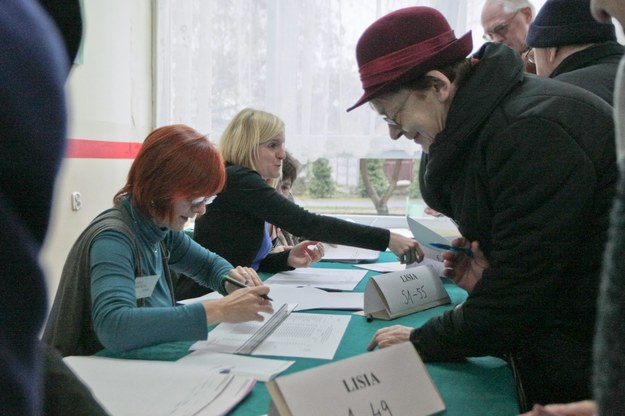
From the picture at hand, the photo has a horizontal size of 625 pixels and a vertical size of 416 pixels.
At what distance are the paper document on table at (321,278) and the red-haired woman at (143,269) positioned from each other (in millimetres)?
525

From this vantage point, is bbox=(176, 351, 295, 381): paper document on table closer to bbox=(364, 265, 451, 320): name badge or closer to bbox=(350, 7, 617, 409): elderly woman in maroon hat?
bbox=(350, 7, 617, 409): elderly woman in maroon hat

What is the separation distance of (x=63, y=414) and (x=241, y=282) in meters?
1.29

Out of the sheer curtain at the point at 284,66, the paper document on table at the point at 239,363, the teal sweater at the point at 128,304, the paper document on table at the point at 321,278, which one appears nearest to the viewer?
the paper document on table at the point at 239,363

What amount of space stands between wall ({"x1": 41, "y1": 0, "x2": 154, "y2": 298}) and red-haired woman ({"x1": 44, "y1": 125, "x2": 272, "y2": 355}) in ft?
5.08

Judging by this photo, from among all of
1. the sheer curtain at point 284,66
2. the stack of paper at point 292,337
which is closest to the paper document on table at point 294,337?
the stack of paper at point 292,337

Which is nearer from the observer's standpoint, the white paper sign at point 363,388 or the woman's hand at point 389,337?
the white paper sign at point 363,388

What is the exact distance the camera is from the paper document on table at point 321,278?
206 cm

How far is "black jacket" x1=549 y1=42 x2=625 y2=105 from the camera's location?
1.73 m

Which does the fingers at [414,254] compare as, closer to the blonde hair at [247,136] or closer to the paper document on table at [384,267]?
the paper document on table at [384,267]

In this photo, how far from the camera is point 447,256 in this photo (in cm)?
146

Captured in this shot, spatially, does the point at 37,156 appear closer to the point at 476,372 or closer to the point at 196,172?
the point at 476,372

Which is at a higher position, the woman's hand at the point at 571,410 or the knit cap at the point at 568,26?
the knit cap at the point at 568,26

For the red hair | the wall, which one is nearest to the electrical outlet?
the wall

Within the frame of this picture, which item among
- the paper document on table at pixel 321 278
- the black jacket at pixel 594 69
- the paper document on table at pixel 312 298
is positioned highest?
the black jacket at pixel 594 69
